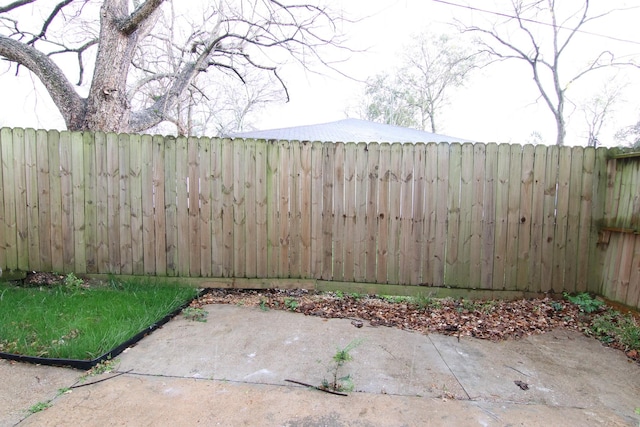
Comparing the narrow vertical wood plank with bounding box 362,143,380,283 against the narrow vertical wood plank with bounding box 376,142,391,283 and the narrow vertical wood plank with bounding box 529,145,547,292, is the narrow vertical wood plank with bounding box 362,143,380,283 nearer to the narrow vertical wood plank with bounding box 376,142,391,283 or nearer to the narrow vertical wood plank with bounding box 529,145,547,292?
the narrow vertical wood plank with bounding box 376,142,391,283

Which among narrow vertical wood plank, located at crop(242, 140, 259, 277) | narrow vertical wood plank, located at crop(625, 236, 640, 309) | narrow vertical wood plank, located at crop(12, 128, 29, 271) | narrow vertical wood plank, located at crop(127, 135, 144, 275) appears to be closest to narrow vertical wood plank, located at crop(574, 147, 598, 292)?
narrow vertical wood plank, located at crop(625, 236, 640, 309)

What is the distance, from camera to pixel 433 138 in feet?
32.6

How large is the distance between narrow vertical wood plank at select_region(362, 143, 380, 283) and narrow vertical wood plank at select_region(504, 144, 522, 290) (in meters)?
1.41

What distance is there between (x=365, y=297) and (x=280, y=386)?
1924mm

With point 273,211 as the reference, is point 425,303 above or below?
below

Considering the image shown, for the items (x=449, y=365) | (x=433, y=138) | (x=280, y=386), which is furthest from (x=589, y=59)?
(x=280, y=386)

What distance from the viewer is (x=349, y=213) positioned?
3.92 metres

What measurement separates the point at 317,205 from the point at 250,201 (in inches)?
29.8

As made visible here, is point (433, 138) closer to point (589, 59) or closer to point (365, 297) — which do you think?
point (365, 297)

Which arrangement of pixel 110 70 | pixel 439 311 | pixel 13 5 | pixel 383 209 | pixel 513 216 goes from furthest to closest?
pixel 13 5, pixel 110 70, pixel 383 209, pixel 513 216, pixel 439 311

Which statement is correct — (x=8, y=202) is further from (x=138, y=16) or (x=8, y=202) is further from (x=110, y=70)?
(x=138, y=16)

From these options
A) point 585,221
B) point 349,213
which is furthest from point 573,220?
A: point 349,213

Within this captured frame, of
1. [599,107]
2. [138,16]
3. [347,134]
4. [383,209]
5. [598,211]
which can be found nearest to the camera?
[598,211]

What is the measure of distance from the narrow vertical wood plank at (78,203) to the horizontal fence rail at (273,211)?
15 millimetres
